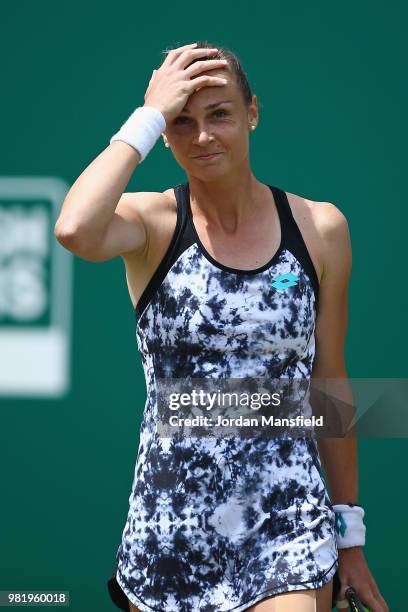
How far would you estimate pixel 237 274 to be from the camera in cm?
242

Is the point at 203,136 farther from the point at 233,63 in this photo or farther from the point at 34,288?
the point at 34,288

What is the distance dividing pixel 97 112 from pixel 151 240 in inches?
75.2

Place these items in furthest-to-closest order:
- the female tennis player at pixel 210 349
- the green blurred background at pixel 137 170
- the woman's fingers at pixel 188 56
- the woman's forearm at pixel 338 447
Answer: the green blurred background at pixel 137 170, the woman's forearm at pixel 338 447, the woman's fingers at pixel 188 56, the female tennis player at pixel 210 349

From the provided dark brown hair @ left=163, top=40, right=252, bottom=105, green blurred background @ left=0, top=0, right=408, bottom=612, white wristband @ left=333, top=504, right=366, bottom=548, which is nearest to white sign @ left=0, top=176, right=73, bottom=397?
green blurred background @ left=0, top=0, right=408, bottom=612

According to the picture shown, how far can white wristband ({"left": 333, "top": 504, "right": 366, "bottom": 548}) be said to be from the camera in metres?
2.51

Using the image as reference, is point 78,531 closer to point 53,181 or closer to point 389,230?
point 53,181

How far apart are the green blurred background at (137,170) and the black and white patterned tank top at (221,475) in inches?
72.4

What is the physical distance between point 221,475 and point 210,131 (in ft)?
2.23

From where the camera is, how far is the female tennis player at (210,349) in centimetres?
235

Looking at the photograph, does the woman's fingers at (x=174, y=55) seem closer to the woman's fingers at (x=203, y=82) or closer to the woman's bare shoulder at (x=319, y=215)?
the woman's fingers at (x=203, y=82)

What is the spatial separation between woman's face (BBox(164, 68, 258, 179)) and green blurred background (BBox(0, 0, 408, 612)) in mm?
1760

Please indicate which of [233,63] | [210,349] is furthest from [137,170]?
[210,349]

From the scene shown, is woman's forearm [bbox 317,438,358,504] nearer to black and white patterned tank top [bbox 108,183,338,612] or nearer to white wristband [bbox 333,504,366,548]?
white wristband [bbox 333,504,366,548]

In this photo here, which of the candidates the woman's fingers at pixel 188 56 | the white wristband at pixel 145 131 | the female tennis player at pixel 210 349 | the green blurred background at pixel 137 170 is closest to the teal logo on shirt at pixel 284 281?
the female tennis player at pixel 210 349
